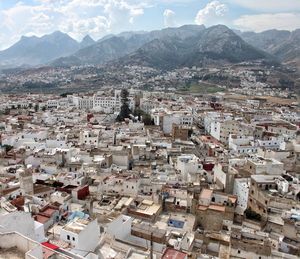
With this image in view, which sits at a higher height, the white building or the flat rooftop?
the flat rooftop

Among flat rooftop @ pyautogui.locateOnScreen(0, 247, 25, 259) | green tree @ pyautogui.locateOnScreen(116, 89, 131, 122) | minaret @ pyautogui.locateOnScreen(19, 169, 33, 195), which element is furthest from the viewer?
green tree @ pyautogui.locateOnScreen(116, 89, 131, 122)

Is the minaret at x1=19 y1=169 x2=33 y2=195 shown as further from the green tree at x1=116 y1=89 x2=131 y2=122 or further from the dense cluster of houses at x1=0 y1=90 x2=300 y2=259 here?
the green tree at x1=116 y1=89 x2=131 y2=122

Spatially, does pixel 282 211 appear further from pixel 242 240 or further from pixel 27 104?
pixel 27 104

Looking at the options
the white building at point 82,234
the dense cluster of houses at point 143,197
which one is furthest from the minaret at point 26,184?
the white building at point 82,234

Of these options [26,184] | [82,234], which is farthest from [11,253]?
[26,184]

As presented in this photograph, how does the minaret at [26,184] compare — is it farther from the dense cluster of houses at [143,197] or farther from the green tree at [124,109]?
the green tree at [124,109]

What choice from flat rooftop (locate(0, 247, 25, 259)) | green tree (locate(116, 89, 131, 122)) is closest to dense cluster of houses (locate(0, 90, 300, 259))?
flat rooftop (locate(0, 247, 25, 259))

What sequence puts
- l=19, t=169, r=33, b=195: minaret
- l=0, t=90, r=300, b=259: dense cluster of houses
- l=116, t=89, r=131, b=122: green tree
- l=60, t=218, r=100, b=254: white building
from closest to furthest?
l=60, t=218, r=100, b=254: white building, l=0, t=90, r=300, b=259: dense cluster of houses, l=19, t=169, r=33, b=195: minaret, l=116, t=89, r=131, b=122: green tree

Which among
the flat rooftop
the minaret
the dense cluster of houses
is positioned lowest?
the dense cluster of houses

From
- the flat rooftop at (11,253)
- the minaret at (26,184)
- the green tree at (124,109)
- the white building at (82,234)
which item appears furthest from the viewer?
the green tree at (124,109)

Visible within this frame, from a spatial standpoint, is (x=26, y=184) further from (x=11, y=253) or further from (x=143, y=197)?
(x=11, y=253)

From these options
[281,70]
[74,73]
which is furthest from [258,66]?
[74,73]
